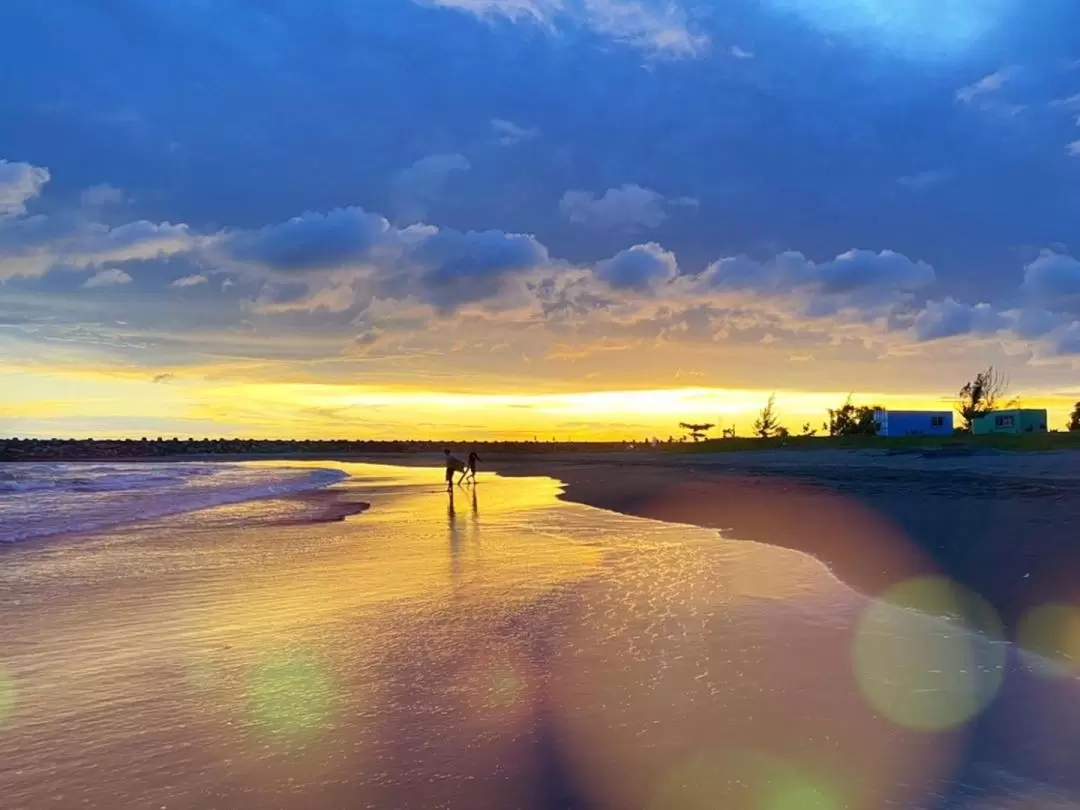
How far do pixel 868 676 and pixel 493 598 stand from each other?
5.93 m

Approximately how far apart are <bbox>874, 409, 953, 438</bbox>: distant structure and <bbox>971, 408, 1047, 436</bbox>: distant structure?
4.46 metres

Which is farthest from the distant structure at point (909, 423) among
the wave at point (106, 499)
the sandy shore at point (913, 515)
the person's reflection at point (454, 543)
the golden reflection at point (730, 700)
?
the golden reflection at point (730, 700)

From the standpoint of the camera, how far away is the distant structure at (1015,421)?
7888 centimetres

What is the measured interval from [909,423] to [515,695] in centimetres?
8845

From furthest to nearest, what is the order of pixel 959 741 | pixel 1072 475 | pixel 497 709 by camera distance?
pixel 1072 475
pixel 497 709
pixel 959 741

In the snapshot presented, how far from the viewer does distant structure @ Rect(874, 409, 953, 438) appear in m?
86.1

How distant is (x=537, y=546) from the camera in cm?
1850

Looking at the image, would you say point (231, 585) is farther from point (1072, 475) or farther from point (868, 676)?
point (1072, 475)

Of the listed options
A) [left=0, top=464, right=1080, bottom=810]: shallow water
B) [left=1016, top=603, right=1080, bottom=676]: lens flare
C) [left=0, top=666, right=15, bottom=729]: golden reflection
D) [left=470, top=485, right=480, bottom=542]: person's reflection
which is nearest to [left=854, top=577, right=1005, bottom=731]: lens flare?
[left=0, top=464, right=1080, bottom=810]: shallow water

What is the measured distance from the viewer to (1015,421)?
79.2 meters

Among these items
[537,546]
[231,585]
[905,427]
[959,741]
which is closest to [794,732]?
[959,741]

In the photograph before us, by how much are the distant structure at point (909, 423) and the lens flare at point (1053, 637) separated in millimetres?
81334

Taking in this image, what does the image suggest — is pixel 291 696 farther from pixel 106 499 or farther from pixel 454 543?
pixel 106 499

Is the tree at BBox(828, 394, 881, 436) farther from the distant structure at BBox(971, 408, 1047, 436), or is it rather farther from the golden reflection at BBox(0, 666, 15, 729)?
the golden reflection at BBox(0, 666, 15, 729)
